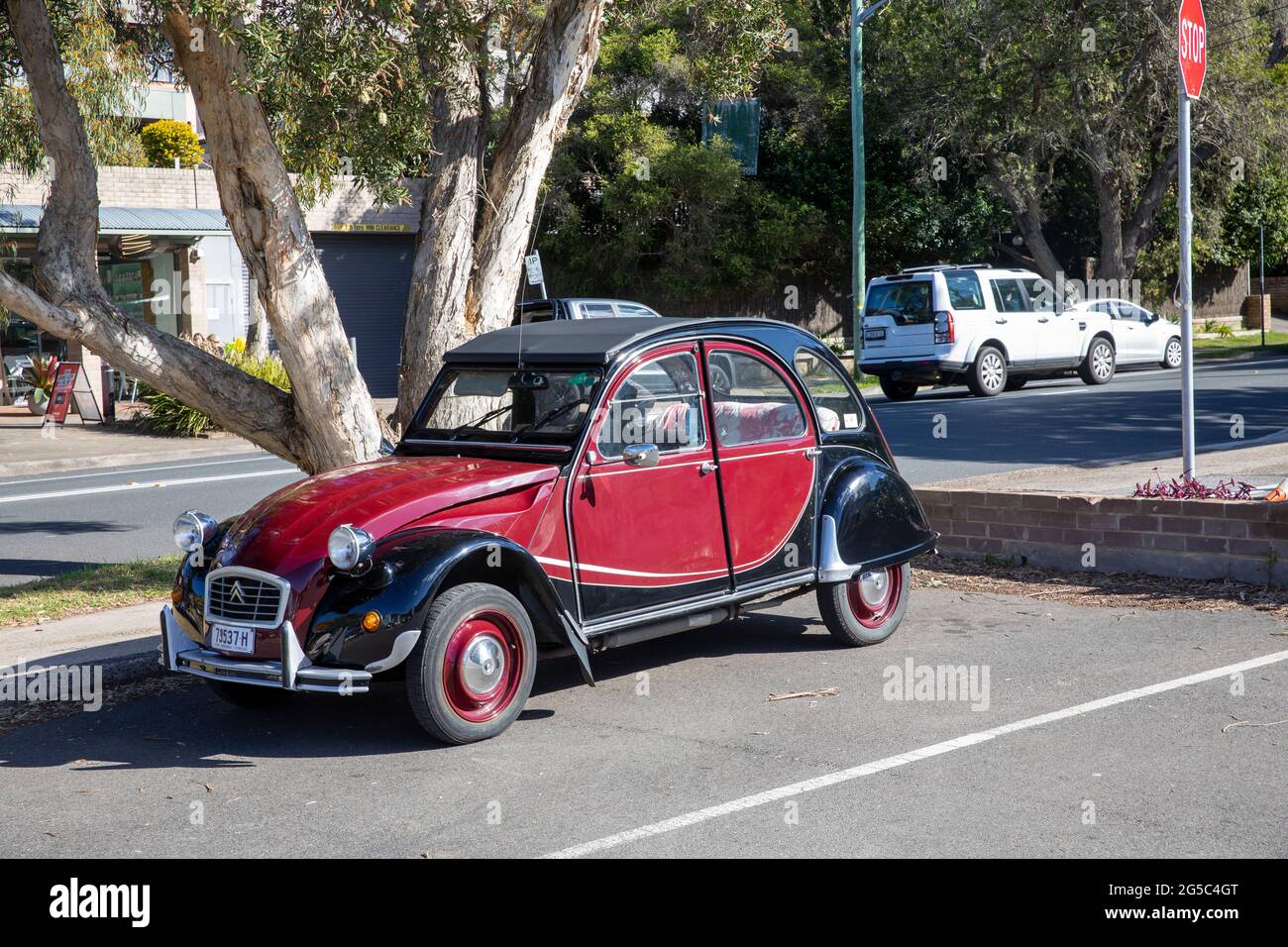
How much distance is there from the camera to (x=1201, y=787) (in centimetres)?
495

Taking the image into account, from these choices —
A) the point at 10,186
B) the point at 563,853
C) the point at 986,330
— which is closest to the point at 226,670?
the point at 563,853

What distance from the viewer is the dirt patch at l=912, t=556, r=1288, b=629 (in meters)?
7.86

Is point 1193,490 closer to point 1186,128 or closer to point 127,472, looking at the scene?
point 1186,128

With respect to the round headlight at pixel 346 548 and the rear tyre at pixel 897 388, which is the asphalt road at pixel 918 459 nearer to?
the rear tyre at pixel 897 388

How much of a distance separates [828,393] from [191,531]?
11.2 feet

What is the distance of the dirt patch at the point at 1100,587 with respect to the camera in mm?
7855

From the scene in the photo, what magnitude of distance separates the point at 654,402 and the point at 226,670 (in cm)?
235

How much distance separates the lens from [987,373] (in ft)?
72.6

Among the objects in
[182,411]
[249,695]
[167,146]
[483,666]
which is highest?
[167,146]

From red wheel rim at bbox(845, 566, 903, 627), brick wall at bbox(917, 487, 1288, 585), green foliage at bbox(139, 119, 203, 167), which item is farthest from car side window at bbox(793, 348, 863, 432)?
green foliage at bbox(139, 119, 203, 167)

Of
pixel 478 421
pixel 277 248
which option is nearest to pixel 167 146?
pixel 277 248

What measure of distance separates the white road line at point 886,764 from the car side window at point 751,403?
2.00 meters

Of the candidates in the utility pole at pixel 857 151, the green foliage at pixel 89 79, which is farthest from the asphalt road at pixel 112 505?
the utility pole at pixel 857 151
